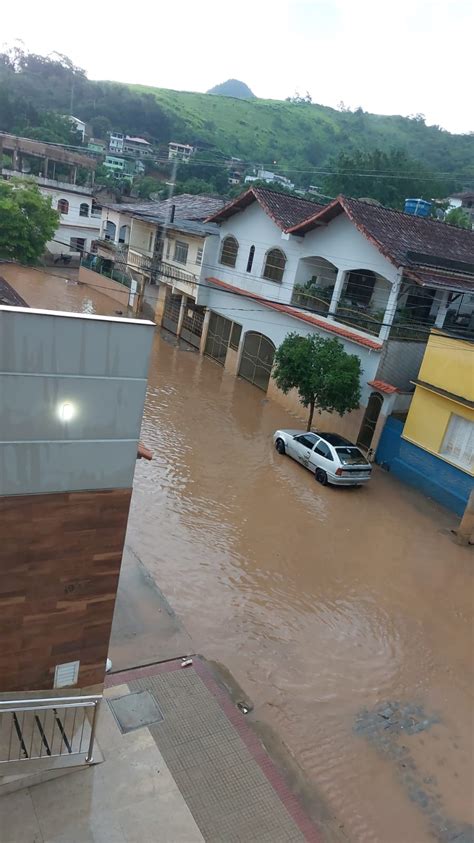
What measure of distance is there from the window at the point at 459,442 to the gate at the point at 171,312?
669 inches

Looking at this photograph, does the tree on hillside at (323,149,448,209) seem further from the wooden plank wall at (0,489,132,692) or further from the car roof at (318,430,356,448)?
the wooden plank wall at (0,489,132,692)

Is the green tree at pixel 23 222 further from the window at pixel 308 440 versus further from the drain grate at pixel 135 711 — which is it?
the drain grate at pixel 135 711

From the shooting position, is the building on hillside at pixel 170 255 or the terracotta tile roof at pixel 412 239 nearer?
the terracotta tile roof at pixel 412 239

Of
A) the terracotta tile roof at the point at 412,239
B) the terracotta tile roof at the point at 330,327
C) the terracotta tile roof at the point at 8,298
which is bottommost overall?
the terracotta tile roof at the point at 330,327

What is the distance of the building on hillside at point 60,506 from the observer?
15.6 ft

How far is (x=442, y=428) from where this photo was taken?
596 inches

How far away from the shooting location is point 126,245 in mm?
32906

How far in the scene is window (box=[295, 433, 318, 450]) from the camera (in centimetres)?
1549

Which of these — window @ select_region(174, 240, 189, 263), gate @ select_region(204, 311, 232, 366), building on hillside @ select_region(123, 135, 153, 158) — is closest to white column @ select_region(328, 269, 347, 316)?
gate @ select_region(204, 311, 232, 366)

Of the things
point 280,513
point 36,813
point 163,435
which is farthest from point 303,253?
point 36,813

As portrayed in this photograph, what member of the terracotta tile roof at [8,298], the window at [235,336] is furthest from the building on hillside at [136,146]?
the terracotta tile roof at [8,298]

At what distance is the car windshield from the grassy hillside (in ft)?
234

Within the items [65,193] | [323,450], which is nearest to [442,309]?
[323,450]

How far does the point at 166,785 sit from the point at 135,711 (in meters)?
1.18
